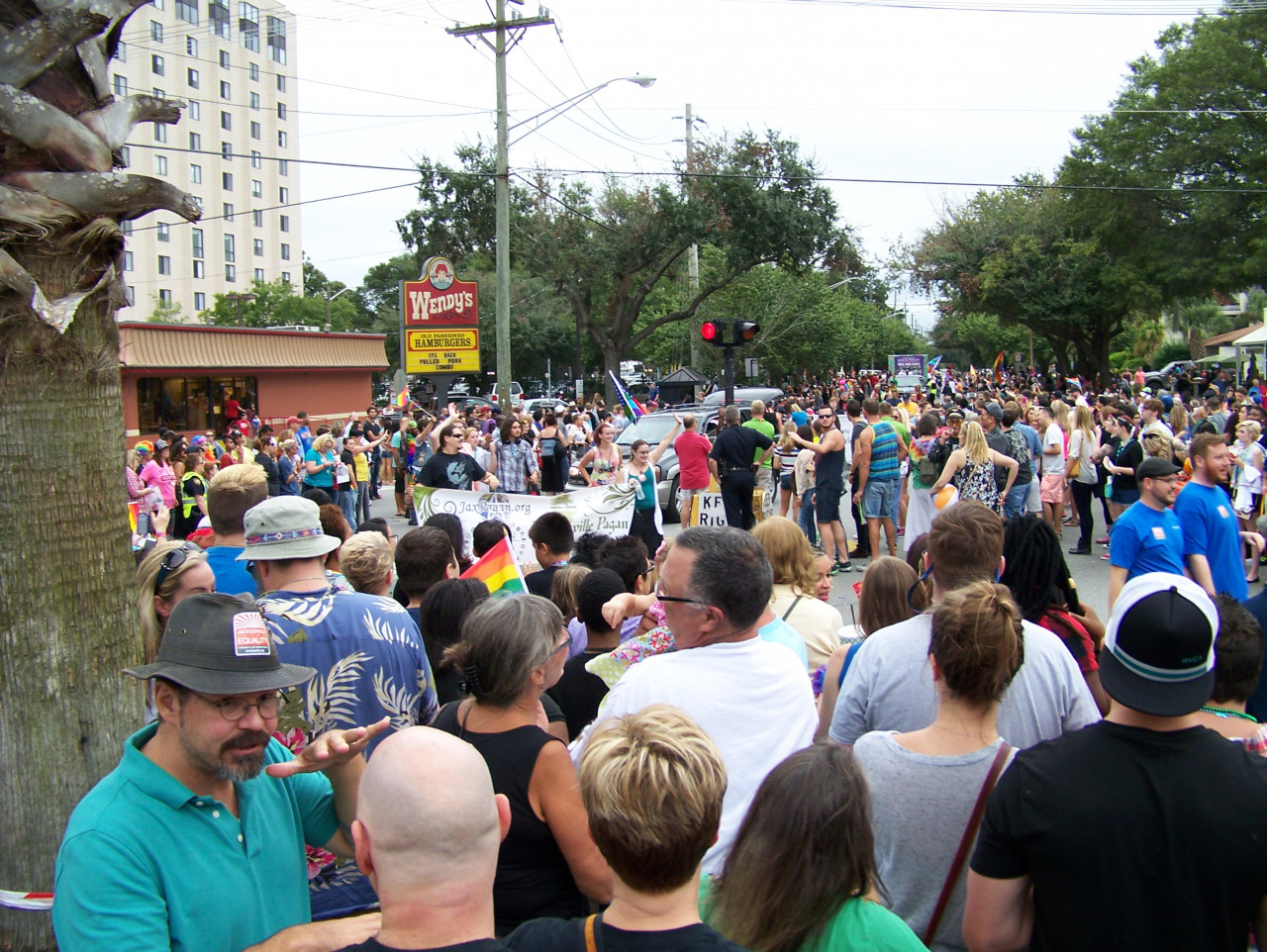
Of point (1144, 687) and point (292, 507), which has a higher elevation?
point (292, 507)

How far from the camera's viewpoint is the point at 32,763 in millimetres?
3367

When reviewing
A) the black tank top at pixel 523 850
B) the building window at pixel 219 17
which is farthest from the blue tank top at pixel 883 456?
the building window at pixel 219 17

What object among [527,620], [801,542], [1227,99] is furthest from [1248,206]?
[527,620]

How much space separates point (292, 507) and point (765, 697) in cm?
196

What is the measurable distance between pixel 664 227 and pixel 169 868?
3647 cm

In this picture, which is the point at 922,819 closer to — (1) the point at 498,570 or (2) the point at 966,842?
(2) the point at 966,842

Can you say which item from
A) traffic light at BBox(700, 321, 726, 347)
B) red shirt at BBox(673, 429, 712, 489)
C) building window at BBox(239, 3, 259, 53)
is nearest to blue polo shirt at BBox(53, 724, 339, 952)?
traffic light at BBox(700, 321, 726, 347)

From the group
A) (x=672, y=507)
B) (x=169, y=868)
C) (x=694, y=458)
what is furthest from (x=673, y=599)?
(x=672, y=507)

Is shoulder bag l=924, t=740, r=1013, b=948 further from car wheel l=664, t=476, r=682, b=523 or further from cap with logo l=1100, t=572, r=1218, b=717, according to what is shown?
car wheel l=664, t=476, r=682, b=523

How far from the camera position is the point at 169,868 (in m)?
2.21

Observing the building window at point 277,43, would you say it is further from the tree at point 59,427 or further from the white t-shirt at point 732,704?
the white t-shirt at point 732,704

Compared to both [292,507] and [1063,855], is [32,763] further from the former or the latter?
[1063,855]

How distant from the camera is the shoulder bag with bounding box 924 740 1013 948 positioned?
258 cm

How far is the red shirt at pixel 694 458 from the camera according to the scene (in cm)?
1249
